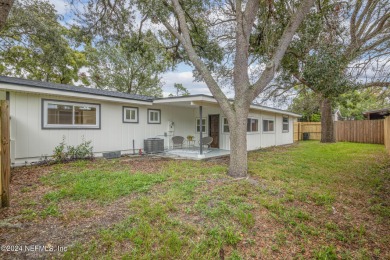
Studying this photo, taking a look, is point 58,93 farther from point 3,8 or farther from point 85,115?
point 3,8

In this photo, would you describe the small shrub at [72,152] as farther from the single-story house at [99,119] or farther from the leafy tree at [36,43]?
the leafy tree at [36,43]

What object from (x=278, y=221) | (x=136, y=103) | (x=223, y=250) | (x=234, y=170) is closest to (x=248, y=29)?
(x=234, y=170)

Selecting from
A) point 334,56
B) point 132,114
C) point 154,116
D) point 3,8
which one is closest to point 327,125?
point 334,56

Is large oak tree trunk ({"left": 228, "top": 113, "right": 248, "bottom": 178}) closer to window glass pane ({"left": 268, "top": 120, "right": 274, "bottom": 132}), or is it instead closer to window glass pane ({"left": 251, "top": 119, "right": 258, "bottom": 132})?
window glass pane ({"left": 251, "top": 119, "right": 258, "bottom": 132})

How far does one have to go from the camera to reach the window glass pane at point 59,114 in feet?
25.2

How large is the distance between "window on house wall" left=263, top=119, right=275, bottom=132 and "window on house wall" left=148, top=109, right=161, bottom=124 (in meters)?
7.26

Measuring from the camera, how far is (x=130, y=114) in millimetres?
10258

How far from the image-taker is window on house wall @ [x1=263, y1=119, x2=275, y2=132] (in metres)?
14.4

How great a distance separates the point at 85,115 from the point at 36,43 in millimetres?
5875

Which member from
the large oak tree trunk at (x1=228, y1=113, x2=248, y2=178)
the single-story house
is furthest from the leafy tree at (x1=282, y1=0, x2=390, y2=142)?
the single-story house

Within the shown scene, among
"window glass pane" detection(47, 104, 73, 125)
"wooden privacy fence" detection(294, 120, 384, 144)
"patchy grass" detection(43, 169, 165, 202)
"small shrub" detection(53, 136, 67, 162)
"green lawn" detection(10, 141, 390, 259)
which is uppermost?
"window glass pane" detection(47, 104, 73, 125)

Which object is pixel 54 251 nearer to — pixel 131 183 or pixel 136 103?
pixel 131 183

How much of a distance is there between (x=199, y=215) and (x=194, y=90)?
1104 inches

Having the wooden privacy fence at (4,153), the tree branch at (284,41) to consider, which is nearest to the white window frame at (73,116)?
the wooden privacy fence at (4,153)
